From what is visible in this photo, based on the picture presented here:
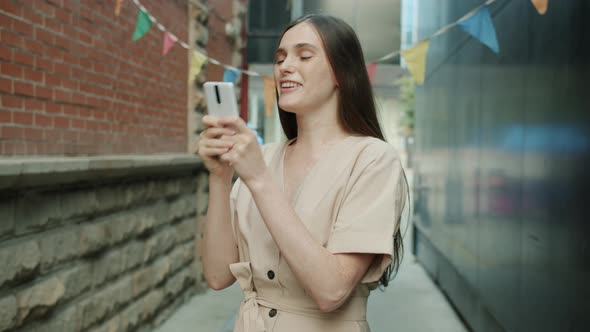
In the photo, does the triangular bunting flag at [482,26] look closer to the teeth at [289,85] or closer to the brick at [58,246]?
the teeth at [289,85]

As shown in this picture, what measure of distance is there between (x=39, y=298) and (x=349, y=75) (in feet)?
8.09

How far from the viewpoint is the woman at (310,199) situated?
149 centimetres

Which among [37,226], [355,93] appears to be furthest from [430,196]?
[355,93]

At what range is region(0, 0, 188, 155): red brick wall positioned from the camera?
11.1 feet

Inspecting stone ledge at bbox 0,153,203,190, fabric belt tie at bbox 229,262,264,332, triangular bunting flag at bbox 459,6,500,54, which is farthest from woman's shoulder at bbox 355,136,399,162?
triangular bunting flag at bbox 459,6,500,54

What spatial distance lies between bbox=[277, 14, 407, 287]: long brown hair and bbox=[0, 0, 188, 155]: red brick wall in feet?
7.10

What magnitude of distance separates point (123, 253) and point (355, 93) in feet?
11.1

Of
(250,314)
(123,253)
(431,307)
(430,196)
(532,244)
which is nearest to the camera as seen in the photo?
(250,314)

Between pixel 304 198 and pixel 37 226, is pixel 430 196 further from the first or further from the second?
pixel 304 198

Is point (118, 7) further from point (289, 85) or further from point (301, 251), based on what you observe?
point (301, 251)

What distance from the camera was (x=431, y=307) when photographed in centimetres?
661

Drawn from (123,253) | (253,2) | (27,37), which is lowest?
(123,253)

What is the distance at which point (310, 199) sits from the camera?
163 cm

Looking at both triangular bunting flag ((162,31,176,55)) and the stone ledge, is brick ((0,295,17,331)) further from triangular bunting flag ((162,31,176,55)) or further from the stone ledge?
triangular bunting flag ((162,31,176,55))
